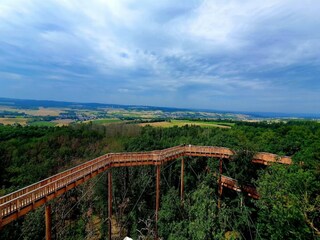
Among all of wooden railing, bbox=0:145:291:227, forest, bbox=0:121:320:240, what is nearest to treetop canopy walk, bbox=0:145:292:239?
wooden railing, bbox=0:145:291:227

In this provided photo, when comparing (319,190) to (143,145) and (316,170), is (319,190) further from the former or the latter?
(143,145)

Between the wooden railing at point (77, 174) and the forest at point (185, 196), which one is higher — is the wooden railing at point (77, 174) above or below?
above

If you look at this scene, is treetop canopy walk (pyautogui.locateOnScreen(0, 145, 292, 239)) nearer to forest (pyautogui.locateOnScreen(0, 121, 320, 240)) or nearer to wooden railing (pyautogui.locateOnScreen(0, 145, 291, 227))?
wooden railing (pyautogui.locateOnScreen(0, 145, 291, 227))

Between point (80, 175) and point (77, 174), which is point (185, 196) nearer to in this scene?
point (80, 175)

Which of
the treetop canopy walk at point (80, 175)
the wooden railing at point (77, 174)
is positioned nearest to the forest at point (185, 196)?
the treetop canopy walk at point (80, 175)

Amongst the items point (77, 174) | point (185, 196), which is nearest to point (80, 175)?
point (77, 174)

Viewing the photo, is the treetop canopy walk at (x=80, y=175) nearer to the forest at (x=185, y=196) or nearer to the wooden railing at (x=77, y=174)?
the wooden railing at (x=77, y=174)

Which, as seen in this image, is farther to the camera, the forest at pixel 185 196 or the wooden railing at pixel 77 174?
the forest at pixel 185 196
